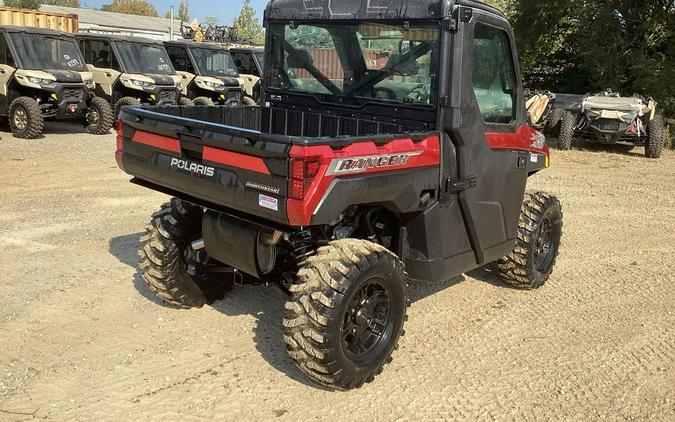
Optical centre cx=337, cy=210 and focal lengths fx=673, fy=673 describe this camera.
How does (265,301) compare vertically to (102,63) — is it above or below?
below

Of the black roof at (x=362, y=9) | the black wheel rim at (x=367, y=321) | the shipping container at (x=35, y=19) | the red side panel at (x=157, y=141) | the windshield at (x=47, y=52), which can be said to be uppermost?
the shipping container at (x=35, y=19)

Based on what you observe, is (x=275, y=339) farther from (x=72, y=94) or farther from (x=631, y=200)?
(x=72, y=94)

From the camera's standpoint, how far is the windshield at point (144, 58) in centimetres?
1474

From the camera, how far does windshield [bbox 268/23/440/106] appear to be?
4090 mm

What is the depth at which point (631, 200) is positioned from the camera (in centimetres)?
959

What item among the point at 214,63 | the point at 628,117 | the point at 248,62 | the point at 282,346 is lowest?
the point at 282,346

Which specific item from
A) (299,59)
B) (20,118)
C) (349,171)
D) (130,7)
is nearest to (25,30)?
(20,118)

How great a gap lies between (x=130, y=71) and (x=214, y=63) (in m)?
2.62

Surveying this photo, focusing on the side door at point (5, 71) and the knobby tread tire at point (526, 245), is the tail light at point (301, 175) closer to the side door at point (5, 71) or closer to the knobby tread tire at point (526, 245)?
the knobby tread tire at point (526, 245)

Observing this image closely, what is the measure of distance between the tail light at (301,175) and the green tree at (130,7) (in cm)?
8356

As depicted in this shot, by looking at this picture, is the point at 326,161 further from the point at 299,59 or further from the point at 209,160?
the point at 299,59

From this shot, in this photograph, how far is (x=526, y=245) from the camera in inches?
204

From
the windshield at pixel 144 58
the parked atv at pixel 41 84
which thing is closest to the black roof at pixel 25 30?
the parked atv at pixel 41 84

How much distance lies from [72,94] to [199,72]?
13.0ft
